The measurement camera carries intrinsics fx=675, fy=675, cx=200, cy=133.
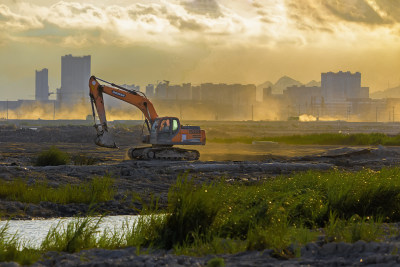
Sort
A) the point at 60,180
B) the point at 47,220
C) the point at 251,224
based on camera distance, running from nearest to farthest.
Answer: the point at 251,224, the point at 47,220, the point at 60,180

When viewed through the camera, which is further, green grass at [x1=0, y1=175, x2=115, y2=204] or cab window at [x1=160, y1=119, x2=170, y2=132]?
cab window at [x1=160, y1=119, x2=170, y2=132]

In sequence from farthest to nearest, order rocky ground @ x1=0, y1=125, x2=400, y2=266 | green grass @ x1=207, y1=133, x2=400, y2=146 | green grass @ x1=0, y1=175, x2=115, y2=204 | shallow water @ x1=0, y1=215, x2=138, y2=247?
green grass @ x1=207, y1=133, x2=400, y2=146 → green grass @ x1=0, y1=175, x2=115, y2=204 → shallow water @ x1=0, y1=215, x2=138, y2=247 → rocky ground @ x1=0, y1=125, x2=400, y2=266

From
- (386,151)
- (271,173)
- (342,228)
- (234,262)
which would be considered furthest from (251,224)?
(386,151)

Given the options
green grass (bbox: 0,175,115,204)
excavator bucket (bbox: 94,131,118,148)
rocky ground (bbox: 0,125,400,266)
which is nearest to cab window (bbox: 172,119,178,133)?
rocky ground (bbox: 0,125,400,266)

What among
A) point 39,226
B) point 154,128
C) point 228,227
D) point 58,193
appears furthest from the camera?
point 154,128

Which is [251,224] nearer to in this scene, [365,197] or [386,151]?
[365,197]

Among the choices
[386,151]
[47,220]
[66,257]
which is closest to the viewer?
[66,257]

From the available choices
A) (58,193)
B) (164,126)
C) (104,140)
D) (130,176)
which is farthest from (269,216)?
(164,126)

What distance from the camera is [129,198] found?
21922mm

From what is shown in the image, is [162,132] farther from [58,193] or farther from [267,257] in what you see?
[267,257]

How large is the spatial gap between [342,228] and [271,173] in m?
19.7

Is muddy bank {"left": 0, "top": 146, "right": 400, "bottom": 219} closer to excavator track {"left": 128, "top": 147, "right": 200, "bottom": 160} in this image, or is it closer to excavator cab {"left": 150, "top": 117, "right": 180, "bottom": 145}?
excavator cab {"left": 150, "top": 117, "right": 180, "bottom": 145}

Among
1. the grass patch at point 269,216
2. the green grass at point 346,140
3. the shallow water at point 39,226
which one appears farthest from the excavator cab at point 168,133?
the green grass at point 346,140

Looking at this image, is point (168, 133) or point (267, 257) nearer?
point (267, 257)
